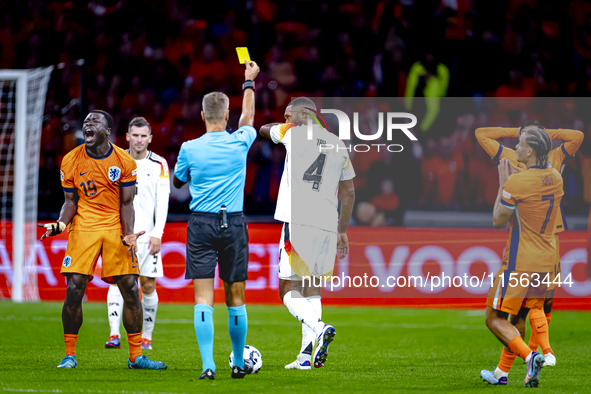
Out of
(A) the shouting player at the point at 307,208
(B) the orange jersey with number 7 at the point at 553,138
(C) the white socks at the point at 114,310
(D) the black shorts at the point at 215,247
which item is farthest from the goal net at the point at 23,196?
(B) the orange jersey with number 7 at the point at 553,138

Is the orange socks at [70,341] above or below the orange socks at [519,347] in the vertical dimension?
below

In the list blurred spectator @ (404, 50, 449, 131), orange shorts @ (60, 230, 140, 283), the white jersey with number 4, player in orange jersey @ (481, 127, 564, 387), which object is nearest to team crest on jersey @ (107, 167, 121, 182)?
orange shorts @ (60, 230, 140, 283)

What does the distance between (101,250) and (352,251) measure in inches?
241

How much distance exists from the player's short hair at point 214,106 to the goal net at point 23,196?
6.72 meters

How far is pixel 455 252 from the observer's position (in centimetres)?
1112

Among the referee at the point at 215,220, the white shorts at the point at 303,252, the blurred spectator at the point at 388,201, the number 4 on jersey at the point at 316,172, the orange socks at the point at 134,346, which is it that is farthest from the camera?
the blurred spectator at the point at 388,201

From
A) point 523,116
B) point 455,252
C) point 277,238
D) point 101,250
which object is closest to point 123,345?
point 101,250

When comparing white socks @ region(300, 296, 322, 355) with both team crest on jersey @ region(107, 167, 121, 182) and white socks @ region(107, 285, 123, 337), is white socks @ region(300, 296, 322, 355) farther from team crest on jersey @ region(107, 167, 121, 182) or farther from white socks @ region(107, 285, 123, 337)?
white socks @ region(107, 285, 123, 337)

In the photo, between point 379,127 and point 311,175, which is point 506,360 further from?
point 379,127

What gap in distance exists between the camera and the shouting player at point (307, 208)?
6031 mm

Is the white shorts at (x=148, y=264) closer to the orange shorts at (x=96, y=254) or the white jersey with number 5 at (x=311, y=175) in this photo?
the orange shorts at (x=96, y=254)

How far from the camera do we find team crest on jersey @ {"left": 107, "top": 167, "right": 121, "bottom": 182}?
5.75 meters

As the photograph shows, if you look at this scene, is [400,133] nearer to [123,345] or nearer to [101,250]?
[123,345]

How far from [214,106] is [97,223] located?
137 centimetres
